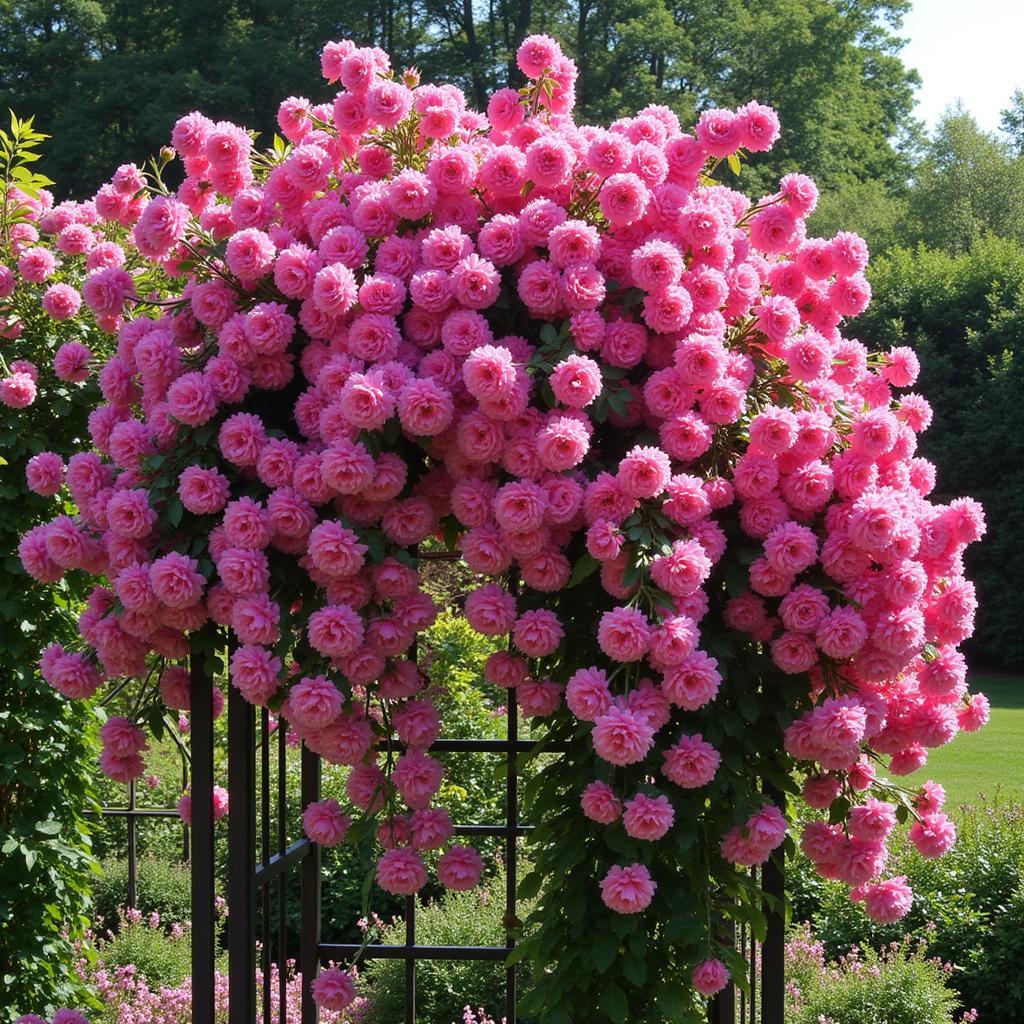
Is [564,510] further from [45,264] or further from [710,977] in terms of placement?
[45,264]

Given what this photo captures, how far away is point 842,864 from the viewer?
2100mm

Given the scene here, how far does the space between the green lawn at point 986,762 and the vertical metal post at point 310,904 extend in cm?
599

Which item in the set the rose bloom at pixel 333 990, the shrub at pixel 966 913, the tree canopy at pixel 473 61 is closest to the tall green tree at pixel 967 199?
the tree canopy at pixel 473 61

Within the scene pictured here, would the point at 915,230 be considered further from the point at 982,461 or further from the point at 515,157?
the point at 515,157

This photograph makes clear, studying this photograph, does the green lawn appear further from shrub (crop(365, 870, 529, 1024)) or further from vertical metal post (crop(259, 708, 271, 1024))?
vertical metal post (crop(259, 708, 271, 1024))

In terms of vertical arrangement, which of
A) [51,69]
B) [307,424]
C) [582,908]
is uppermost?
[51,69]

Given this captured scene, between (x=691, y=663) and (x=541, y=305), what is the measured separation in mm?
603

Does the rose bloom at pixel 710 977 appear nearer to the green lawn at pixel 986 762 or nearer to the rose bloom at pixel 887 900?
the rose bloom at pixel 887 900

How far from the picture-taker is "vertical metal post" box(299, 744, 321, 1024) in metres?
2.90

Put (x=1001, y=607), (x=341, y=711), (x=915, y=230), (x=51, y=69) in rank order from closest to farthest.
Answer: (x=341, y=711) < (x=1001, y=607) < (x=51, y=69) < (x=915, y=230)

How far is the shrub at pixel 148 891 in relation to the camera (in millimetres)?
6312

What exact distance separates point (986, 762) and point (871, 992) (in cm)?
637

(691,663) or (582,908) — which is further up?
(691,663)

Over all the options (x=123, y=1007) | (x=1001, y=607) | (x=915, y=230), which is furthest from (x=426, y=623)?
(x=915, y=230)
